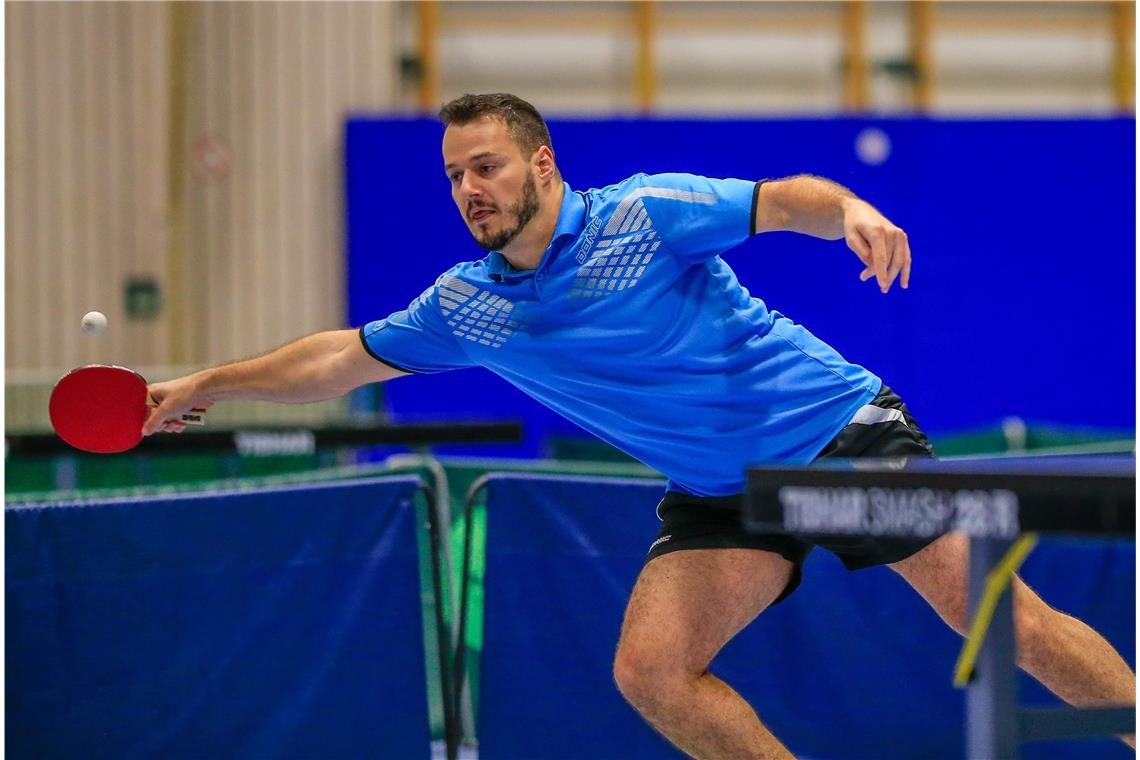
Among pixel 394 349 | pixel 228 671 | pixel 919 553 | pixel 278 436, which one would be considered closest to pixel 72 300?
pixel 278 436

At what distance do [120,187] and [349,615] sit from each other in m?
7.34

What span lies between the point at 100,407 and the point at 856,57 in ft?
30.2

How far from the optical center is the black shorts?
120 inches

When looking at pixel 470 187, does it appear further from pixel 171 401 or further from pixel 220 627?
pixel 220 627

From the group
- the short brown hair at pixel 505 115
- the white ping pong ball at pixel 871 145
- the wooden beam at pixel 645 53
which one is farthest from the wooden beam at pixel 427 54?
the short brown hair at pixel 505 115

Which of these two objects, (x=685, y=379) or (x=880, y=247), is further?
(x=685, y=379)

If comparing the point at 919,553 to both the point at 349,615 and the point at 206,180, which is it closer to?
the point at 349,615

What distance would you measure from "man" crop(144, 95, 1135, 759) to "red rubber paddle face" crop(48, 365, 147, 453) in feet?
2.41

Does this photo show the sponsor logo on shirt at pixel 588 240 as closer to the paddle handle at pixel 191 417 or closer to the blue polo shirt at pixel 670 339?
the blue polo shirt at pixel 670 339

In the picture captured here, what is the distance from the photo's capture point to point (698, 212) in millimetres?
3025

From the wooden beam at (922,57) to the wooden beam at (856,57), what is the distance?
403mm

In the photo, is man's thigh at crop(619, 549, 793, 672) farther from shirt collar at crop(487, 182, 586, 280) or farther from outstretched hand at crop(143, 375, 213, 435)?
outstretched hand at crop(143, 375, 213, 435)

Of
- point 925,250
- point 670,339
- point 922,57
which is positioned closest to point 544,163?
point 670,339

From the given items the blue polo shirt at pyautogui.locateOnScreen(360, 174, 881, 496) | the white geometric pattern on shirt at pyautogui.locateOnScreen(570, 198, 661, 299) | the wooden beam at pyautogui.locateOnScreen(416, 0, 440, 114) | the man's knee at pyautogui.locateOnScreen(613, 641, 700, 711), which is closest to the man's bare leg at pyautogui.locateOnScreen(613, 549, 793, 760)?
the man's knee at pyautogui.locateOnScreen(613, 641, 700, 711)
